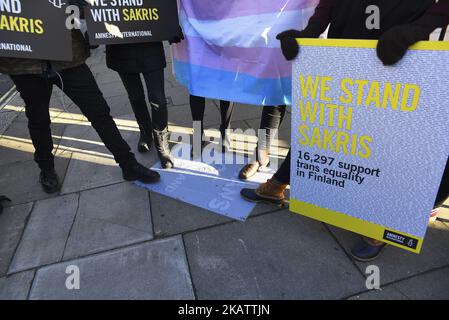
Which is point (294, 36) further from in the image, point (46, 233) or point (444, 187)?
point (46, 233)

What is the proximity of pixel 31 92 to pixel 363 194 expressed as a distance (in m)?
2.47

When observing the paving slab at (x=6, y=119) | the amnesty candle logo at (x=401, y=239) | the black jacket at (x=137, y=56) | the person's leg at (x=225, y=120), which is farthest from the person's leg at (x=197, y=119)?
the paving slab at (x=6, y=119)

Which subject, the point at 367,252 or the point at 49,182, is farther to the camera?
the point at 49,182

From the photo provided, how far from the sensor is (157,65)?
2744mm

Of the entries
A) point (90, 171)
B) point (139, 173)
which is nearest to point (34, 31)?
point (139, 173)

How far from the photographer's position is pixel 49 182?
3.02 meters

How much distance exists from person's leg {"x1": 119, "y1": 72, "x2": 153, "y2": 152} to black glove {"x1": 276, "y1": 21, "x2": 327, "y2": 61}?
1.51 m

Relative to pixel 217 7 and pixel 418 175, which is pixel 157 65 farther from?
pixel 418 175

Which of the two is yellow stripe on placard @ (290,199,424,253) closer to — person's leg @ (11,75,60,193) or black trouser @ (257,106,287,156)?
black trouser @ (257,106,287,156)

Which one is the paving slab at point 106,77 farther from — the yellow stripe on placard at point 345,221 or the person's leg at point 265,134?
the yellow stripe on placard at point 345,221

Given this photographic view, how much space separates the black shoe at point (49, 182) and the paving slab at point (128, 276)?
3.14ft

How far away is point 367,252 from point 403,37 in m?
1.30

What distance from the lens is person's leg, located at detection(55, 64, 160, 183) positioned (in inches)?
98.7

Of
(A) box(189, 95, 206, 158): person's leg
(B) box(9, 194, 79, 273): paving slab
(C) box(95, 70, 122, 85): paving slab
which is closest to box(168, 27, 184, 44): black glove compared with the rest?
(A) box(189, 95, 206, 158): person's leg
